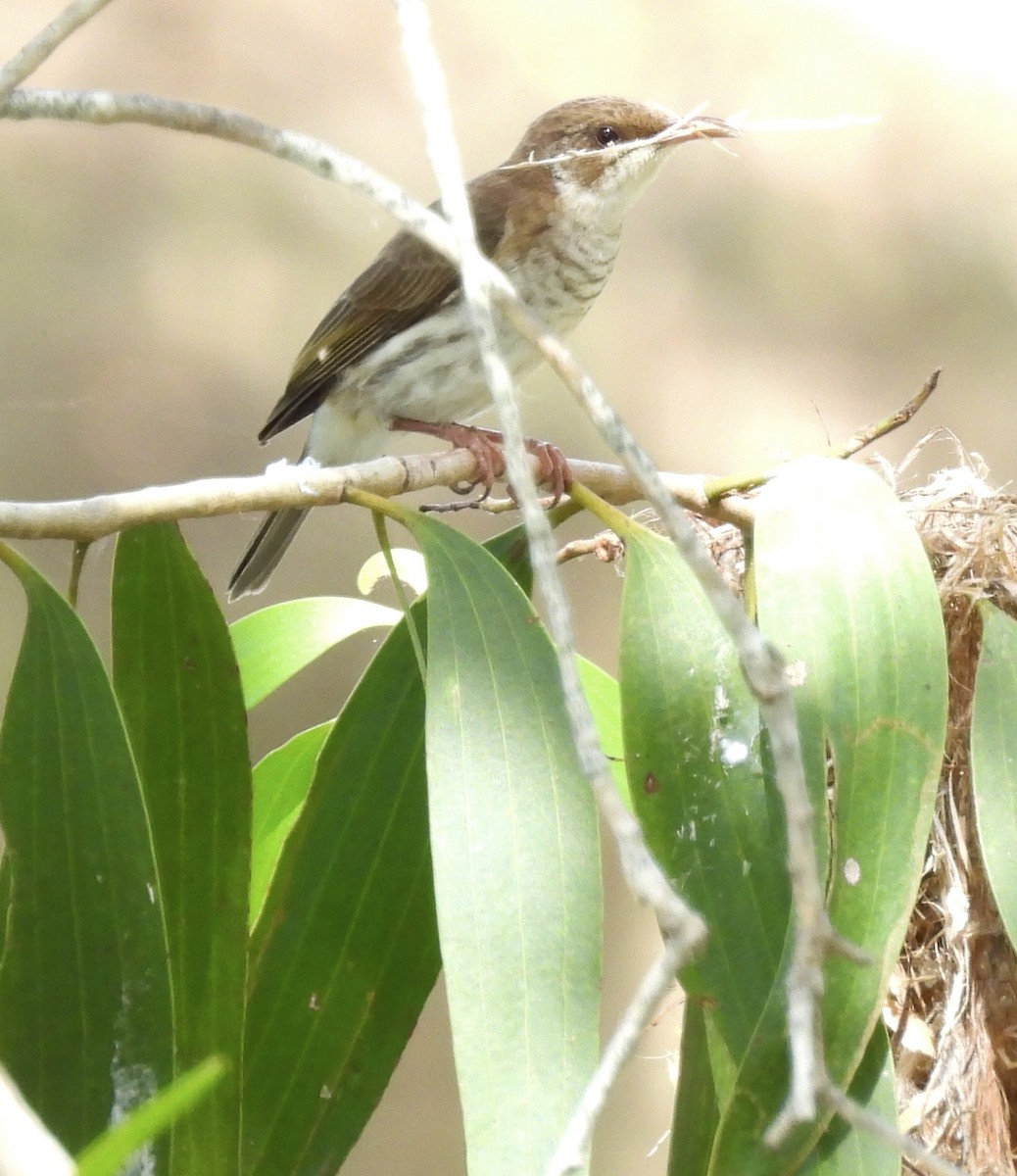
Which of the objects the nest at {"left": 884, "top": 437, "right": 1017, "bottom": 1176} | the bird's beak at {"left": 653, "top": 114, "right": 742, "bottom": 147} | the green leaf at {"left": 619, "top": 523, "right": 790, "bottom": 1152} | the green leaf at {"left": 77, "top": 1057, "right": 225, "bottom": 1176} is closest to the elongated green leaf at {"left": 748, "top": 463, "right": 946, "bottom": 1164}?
the green leaf at {"left": 619, "top": 523, "right": 790, "bottom": 1152}

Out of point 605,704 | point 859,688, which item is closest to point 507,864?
point 859,688

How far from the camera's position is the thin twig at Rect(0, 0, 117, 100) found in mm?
620

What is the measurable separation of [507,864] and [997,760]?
18.7 inches

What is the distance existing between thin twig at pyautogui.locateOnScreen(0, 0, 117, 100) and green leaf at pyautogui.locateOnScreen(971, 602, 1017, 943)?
0.87m

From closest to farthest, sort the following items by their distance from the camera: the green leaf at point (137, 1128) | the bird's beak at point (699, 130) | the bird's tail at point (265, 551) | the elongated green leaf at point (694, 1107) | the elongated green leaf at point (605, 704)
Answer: the green leaf at point (137, 1128) → the elongated green leaf at point (694, 1107) → the elongated green leaf at point (605, 704) → the bird's beak at point (699, 130) → the bird's tail at point (265, 551)

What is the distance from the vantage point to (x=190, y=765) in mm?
1134

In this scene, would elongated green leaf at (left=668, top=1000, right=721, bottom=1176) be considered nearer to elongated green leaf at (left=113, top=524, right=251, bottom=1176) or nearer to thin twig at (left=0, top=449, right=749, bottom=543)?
elongated green leaf at (left=113, top=524, right=251, bottom=1176)

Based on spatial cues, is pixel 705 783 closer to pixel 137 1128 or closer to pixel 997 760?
pixel 997 760

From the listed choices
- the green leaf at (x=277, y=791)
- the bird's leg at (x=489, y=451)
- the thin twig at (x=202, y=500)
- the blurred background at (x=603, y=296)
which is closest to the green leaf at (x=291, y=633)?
the green leaf at (x=277, y=791)

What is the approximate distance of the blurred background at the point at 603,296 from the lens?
328cm

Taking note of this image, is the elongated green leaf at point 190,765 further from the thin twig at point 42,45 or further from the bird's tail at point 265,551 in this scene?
the bird's tail at point 265,551

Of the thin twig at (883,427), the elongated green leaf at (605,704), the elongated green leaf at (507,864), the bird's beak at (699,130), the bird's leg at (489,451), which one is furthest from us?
the bird's beak at (699,130)

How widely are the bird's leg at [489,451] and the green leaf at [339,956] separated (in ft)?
1.04

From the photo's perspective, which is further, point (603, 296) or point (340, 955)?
point (603, 296)
